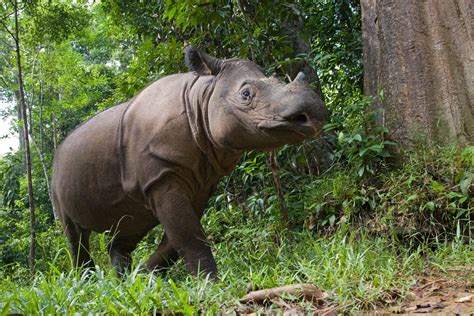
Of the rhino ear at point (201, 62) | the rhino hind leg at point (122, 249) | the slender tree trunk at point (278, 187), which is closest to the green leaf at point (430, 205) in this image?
the slender tree trunk at point (278, 187)

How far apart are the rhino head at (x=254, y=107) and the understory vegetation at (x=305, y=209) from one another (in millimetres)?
891

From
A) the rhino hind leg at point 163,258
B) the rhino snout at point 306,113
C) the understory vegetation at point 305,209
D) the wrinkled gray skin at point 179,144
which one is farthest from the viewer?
the rhino hind leg at point 163,258

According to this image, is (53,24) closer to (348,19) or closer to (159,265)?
(348,19)

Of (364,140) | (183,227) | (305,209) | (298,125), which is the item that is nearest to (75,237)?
(183,227)

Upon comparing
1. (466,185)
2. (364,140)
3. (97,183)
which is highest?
(97,183)

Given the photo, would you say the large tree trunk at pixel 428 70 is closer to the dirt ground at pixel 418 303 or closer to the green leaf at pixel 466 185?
the green leaf at pixel 466 185

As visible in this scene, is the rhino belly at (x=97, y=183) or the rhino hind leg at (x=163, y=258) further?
the rhino hind leg at (x=163, y=258)

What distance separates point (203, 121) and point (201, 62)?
53 centimetres

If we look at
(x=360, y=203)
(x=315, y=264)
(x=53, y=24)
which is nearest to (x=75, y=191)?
(x=315, y=264)

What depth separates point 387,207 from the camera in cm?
544

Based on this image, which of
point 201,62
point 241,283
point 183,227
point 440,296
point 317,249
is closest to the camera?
point 440,296

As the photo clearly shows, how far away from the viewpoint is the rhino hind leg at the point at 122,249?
18.9 ft

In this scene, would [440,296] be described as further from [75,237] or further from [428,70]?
[75,237]

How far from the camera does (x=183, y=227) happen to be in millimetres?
4457
